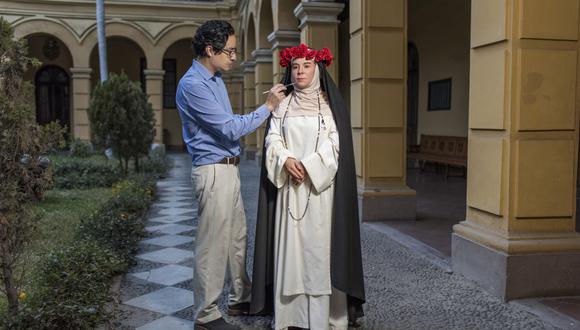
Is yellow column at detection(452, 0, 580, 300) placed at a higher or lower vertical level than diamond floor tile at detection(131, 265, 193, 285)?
higher

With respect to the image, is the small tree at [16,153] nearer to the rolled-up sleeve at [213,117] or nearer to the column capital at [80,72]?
the rolled-up sleeve at [213,117]

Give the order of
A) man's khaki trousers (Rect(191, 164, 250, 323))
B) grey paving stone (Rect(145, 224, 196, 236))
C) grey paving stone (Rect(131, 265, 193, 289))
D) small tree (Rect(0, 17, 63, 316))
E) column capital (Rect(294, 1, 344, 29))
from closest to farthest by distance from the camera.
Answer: small tree (Rect(0, 17, 63, 316)) → man's khaki trousers (Rect(191, 164, 250, 323)) → grey paving stone (Rect(131, 265, 193, 289)) → grey paving stone (Rect(145, 224, 196, 236)) → column capital (Rect(294, 1, 344, 29))

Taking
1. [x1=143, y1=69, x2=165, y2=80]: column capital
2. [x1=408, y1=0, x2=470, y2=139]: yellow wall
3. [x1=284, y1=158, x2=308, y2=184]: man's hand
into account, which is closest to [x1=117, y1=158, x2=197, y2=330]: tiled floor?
[x1=284, y1=158, x2=308, y2=184]: man's hand

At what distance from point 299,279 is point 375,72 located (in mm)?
3909

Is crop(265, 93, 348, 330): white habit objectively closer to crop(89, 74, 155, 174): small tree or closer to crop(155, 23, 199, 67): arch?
crop(89, 74, 155, 174): small tree

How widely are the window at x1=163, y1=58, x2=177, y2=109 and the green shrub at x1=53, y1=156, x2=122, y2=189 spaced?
10.9 m

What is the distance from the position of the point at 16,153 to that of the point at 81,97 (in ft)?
54.6

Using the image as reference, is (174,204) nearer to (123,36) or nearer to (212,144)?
(212,144)

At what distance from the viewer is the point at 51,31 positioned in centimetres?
1803

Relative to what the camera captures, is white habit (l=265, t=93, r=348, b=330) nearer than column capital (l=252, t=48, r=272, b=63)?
Yes

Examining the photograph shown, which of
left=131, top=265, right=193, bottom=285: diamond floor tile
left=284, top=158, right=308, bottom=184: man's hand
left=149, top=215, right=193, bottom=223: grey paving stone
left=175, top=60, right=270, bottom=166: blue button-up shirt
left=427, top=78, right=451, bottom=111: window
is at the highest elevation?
left=427, top=78, right=451, bottom=111: window

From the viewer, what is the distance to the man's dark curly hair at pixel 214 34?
3000 millimetres

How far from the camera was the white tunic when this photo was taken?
3.02 m

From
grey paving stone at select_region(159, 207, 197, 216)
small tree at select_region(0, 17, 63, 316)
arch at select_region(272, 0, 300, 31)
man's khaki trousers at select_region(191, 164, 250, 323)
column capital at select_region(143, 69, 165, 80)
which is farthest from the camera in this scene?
column capital at select_region(143, 69, 165, 80)
